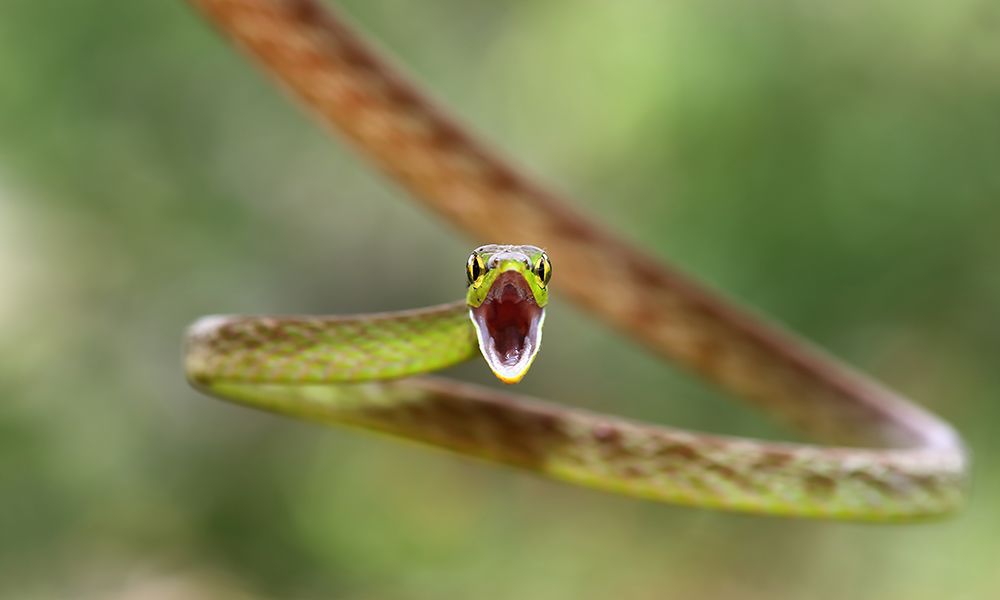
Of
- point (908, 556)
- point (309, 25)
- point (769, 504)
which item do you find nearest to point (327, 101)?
point (309, 25)

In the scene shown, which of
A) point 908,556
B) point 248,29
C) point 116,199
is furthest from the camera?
point 116,199

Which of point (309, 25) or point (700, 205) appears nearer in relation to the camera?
point (309, 25)

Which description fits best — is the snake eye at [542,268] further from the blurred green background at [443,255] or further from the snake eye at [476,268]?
the blurred green background at [443,255]

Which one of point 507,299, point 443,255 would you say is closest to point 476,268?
point 507,299

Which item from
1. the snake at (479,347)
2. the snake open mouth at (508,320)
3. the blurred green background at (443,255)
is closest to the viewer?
the snake open mouth at (508,320)

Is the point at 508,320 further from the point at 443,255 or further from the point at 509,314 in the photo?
the point at 443,255

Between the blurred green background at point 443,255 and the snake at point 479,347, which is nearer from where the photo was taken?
the snake at point 479,347

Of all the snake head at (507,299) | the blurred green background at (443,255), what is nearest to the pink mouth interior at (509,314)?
the snake head at (507,299)

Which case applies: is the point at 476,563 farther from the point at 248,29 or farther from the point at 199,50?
the point at 248,29
